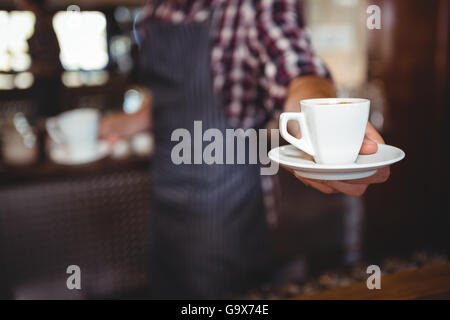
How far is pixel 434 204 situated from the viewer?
2.86m

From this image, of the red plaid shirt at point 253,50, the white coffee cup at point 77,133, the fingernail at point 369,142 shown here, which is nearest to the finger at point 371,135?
the fingernail at point 369,142

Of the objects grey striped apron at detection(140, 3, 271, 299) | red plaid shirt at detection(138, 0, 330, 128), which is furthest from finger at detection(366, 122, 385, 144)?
grey striped apron at detection(140, 3, 271, 299)

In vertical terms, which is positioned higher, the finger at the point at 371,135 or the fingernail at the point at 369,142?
the finger at the point at 371,135

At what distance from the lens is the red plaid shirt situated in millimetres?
795

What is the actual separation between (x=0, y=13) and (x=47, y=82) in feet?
2.95

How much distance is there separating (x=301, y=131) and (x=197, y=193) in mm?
750

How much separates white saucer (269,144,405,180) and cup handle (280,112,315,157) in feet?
0.04

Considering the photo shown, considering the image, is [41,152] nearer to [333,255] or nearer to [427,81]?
[333,255]

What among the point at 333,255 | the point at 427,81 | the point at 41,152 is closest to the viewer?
the point at 41,152

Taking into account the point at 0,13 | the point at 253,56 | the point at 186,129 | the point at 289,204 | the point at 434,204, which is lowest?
the point at 434,204

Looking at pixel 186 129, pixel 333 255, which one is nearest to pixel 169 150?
pixel 186 129

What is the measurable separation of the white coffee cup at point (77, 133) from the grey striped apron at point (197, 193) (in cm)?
19

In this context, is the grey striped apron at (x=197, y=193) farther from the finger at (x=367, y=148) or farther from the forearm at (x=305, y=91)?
the finger at (x=367, y=148)

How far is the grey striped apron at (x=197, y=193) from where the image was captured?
1156 millimetres
